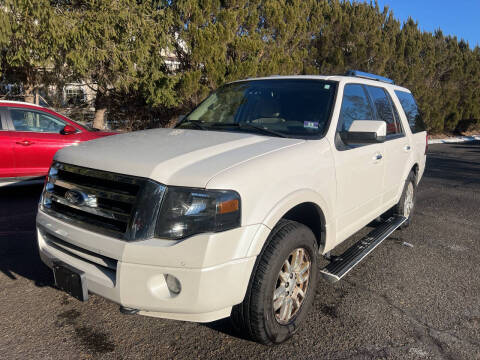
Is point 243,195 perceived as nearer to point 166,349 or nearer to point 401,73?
point 166,349

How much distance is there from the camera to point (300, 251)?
107 inches

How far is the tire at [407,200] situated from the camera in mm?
4812

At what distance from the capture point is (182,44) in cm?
1145

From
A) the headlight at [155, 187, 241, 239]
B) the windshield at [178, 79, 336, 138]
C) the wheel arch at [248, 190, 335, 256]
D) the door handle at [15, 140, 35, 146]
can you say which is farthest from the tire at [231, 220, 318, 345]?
the door handle at [15, 140, 35, 146]

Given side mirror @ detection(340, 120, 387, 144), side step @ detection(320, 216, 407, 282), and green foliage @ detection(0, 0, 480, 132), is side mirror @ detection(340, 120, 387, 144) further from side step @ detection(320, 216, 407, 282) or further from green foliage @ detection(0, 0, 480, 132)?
green foliage @ detection(0, 0, 480, 132)

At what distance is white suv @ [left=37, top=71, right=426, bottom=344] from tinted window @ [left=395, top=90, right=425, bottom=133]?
5.57 ft

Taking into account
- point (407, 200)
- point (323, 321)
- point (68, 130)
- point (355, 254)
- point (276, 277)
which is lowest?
point (323, 321)

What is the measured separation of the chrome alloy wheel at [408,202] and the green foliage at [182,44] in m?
6.93

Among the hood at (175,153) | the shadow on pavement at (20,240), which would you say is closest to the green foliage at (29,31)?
the shadow on pavement at (20,240)

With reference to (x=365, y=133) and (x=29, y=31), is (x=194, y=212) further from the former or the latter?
(x=29, y=31)

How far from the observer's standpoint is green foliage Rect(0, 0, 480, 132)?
8234mm

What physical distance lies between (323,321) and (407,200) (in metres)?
2.74

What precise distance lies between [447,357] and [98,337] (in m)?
2.37

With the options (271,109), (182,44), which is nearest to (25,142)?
(271,109)
